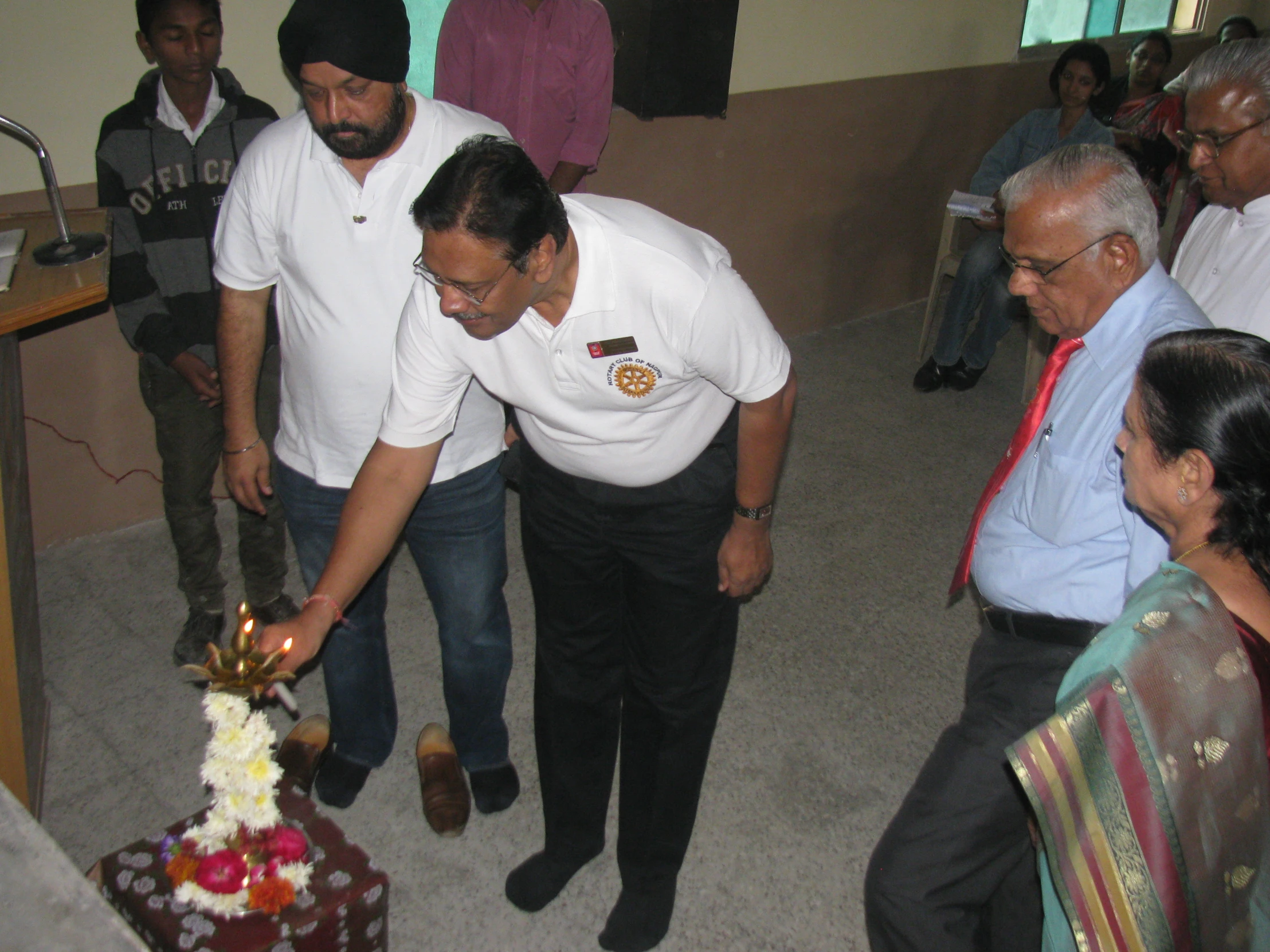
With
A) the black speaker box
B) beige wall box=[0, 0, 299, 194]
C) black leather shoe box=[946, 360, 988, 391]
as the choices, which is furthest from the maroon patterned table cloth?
black leather shoe box=[946, 360, 988, 391]

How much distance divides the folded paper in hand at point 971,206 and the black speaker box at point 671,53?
115cm

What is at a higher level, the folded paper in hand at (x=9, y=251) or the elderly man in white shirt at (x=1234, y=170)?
the elderly man in white shirt at (x=1234, y=170)

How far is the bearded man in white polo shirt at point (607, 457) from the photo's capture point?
1.58 meters

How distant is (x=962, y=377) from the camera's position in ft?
15.9

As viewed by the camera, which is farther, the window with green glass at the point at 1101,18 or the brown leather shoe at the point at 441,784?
the window with green glass at the point at 1101,18

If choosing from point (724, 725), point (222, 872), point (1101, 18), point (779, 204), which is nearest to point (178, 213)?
point (222, 872)

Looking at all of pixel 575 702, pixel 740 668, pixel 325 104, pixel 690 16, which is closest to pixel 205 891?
pixel 575 702

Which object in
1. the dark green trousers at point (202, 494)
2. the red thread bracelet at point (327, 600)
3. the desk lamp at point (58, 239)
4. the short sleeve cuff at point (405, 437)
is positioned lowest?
the dark green trousers at point (202, 494)

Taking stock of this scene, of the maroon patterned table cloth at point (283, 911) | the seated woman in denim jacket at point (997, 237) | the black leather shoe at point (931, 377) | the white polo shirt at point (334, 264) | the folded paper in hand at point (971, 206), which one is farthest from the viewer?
the black leather shoe at point (931, 377)

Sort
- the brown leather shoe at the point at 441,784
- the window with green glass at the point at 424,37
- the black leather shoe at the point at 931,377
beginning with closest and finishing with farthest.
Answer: the brown leather shoe at the point at 441,784 < the window with green glass at the point at 424,37 < the black leather shoe at the point at 931,377

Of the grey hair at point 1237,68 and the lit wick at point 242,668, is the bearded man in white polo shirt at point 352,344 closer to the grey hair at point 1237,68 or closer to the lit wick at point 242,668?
the lit wick at point 242,668

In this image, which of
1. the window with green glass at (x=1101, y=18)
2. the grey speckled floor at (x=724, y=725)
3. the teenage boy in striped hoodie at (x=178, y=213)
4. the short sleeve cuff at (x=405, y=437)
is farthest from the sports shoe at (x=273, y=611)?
the window with green glass at (x=1101, y=18)

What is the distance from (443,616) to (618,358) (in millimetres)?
867

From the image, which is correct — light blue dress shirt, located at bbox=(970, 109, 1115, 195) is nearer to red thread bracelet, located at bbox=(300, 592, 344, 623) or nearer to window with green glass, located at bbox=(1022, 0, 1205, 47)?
window with green glass, located at bbox=(1022, 0, 1205, 47)
